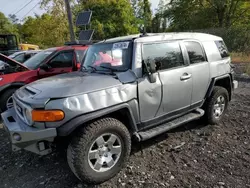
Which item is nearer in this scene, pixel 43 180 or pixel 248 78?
pixel 43 180

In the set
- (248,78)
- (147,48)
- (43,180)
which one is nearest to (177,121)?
(147,48)

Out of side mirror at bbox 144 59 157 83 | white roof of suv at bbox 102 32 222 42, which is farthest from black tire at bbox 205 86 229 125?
side mirror at bbox 144 59 157 83

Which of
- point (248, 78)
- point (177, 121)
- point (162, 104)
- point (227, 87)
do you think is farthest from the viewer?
point (248, 78)

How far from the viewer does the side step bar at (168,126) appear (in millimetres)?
3471

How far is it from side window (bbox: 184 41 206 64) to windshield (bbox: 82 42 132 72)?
1204 mm

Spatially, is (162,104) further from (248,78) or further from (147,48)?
(248,78)

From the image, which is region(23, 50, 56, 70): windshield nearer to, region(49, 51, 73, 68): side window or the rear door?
region(49, 51, 73, 68): side window

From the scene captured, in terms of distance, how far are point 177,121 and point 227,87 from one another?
1734 mm

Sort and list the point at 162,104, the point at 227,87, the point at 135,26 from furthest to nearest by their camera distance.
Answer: the point at 135,26 → the point at 227,87 → the point at 162,104

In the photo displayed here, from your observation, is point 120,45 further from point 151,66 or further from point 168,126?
point 168,126

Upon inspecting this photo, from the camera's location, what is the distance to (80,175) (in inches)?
114

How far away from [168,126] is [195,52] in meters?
1.43

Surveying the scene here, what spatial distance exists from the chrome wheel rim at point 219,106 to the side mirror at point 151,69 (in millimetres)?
1909

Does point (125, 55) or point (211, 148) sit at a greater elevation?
point (125, 55)
